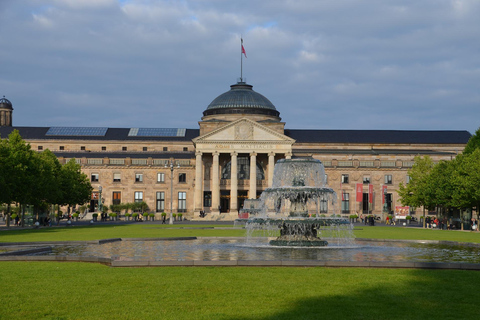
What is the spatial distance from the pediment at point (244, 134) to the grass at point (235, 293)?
9310 cm

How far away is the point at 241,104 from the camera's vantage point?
406 ft

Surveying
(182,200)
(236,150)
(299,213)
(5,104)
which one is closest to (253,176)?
(236,150)

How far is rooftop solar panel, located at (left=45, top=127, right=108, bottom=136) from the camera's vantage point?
13450cm

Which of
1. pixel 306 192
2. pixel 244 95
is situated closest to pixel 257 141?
pixel 244 95

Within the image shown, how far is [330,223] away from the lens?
32469 millimetres

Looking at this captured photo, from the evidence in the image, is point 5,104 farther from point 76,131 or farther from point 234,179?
point 234,179

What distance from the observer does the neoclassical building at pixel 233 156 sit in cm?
11344

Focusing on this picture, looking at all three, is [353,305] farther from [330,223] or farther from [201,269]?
[330,223]

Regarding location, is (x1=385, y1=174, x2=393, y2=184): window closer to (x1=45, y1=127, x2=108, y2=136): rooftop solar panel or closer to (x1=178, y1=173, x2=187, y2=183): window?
(x1=178, y1=173, x2=187, y2=183): window

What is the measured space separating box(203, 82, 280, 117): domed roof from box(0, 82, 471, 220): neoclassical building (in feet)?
0.64

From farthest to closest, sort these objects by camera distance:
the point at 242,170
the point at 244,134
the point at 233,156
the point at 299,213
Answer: the point at 242,170 < the point at 244,134 < the point at 233,156 < the point at 299,213

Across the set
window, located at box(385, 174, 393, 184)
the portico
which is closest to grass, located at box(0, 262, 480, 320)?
the portico

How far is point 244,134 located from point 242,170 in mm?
9418

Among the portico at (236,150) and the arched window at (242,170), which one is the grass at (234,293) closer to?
the portico at (236,150)
